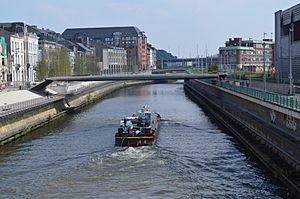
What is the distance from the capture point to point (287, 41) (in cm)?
6500

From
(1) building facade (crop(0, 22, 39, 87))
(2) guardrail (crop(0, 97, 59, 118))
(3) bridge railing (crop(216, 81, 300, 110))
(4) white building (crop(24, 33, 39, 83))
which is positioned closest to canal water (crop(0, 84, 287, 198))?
(2) guardrail (crop(0, 97, 59, 118))

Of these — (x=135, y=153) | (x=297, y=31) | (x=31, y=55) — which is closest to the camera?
(x=135, y=153)

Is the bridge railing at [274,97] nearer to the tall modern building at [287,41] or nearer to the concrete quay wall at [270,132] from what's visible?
the concrete quay wall at [270,132]

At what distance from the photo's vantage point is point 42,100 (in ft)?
188

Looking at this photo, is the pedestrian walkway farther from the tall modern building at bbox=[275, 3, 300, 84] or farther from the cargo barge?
the tall modern building at bbox=[275, 3, 300, 84]

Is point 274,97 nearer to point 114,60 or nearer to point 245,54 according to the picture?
point 245,54

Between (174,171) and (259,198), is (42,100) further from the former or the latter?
(259,198)

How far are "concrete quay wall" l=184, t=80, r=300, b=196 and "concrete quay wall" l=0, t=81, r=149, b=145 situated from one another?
57.7 feet

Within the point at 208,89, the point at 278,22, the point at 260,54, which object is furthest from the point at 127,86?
the point at 278,22

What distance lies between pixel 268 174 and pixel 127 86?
113 metres

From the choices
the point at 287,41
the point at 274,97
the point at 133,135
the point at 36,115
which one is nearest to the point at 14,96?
the point at 36,115

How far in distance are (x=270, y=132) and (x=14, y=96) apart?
1320 inches

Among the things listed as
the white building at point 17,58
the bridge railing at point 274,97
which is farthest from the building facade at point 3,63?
the bridge railing at point 274,97

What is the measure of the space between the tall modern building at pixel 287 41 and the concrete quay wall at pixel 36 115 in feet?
85.5
